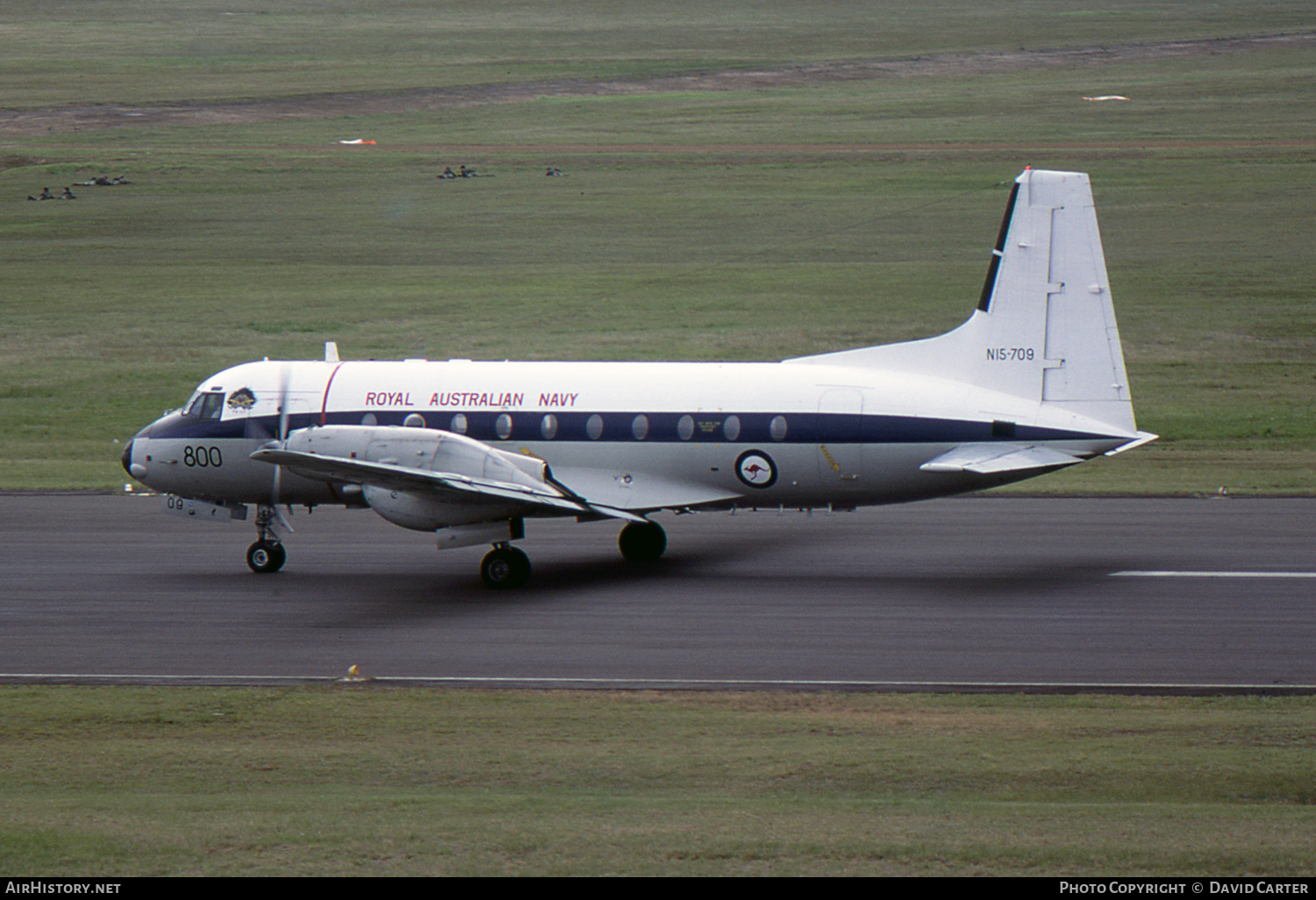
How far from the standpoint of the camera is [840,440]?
27.3 m

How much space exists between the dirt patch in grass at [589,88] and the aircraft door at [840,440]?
333 ft

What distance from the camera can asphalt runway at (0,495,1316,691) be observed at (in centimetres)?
2180

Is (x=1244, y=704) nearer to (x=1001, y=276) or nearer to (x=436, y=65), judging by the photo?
(x=1001, y=276)

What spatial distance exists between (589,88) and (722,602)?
12154cm

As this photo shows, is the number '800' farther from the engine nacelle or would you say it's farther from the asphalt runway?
the engine nacelle

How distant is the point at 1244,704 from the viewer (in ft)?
63.7

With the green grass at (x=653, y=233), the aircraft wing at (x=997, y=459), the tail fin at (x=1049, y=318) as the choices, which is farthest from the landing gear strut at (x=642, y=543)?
the green grass at (x=653, y=233)

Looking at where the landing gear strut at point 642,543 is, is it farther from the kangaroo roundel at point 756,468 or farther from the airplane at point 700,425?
the kangaroo roundel at point 756,468

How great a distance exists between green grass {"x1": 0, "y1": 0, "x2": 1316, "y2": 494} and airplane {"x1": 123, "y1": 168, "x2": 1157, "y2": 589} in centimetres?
1135

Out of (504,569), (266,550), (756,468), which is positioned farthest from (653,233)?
(504,569)

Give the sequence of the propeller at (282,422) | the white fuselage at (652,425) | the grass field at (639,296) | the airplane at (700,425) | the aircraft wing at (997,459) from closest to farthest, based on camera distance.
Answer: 1. the grass field at (639,296)
2. the aircraft wing at (997,459)
3. the airplane at (700,425)
4. the white fuselage at (652,425)
5. the propeller at (282,422)

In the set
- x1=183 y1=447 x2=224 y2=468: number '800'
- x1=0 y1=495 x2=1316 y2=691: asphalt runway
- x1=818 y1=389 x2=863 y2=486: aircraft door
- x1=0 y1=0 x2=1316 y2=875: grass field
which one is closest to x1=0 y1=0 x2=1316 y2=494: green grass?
x1=0 y1=0 x2=1316 y2=875: grass field

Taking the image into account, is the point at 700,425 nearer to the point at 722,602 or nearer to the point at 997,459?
the point at 722,602

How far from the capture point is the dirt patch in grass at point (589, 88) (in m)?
124
